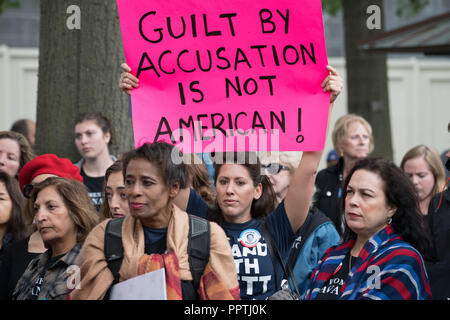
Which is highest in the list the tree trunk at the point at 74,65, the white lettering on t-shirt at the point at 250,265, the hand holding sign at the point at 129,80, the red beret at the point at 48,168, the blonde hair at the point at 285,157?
the tree trunk at the point at 74,65

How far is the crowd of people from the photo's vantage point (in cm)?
297

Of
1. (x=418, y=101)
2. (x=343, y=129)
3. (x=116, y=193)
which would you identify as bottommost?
(x=116, y=193)

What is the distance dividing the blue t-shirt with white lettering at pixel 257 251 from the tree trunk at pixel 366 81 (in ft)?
17.9

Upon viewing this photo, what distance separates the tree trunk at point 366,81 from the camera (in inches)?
→ 352

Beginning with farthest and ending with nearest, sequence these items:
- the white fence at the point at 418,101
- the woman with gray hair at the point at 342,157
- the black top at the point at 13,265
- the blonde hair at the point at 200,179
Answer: the white fence at the point at 418,101 → the woman with gray hair at the point at 342,157 → the blonde hair at the point at 200,179 → the black top at the point at 13,265

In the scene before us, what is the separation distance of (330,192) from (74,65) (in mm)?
2229

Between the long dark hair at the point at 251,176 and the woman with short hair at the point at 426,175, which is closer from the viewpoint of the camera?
the long dark hair at the point at 251,176

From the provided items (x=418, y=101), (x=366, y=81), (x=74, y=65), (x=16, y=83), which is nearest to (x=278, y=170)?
(x=74, y=65)

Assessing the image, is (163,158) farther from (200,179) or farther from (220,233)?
(200,179)

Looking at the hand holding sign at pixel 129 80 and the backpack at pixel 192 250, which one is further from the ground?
the hand holding sign at pixel 129 80

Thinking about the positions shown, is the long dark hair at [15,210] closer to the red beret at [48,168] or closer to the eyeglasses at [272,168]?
the red beret at [48,168]

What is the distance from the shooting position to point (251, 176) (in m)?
3.96

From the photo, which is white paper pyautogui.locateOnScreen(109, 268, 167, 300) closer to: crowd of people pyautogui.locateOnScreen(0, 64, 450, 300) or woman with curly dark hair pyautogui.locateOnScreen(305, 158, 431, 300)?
crowd of people pyautogui.locateOnScreen(0, 64, 450, 300)

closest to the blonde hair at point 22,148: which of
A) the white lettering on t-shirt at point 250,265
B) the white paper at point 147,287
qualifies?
the white lettering on t-shirt at point 250,265
